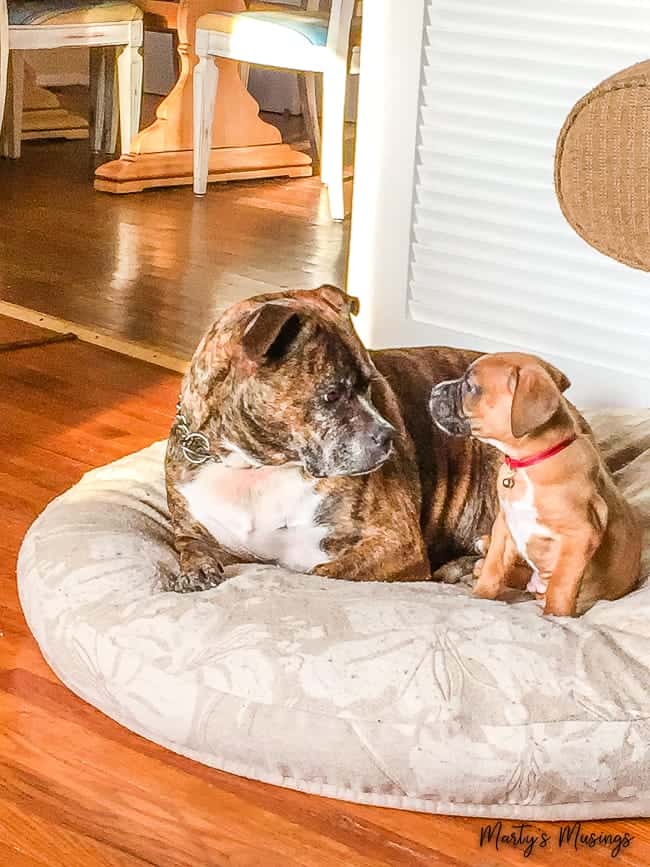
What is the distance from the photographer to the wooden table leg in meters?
6.09

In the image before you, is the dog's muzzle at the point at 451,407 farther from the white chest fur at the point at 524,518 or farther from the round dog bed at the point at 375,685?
the round dog bed at the point at 375,685

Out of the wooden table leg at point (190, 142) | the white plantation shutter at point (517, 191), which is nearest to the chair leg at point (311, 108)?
the wooden table leg at point (190, 142)

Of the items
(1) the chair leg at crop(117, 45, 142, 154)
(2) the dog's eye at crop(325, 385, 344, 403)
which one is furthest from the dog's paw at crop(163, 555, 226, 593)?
(1) the chair leg at crop(117, 45, 142, 154)

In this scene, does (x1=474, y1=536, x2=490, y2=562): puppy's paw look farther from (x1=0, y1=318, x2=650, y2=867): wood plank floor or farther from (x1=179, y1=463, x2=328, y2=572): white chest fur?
(x1=0, y1=318, x2=650, y2=867): wood plank floor

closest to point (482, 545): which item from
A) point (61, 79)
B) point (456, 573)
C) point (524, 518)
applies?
point (456, 573)

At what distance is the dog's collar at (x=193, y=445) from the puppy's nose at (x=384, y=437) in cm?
29

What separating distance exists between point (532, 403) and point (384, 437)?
290mm

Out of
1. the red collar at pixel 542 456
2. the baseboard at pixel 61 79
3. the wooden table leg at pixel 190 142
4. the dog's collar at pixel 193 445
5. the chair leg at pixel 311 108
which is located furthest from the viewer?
the baseboard at pixel 61 79

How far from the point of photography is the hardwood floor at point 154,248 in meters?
4.16

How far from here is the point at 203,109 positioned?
235 inches

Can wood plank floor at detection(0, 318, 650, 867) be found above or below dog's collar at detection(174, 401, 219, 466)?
below

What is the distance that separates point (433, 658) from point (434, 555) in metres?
0.69

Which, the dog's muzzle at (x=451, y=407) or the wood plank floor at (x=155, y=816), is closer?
the wood plank floor at (x=155, y=816)

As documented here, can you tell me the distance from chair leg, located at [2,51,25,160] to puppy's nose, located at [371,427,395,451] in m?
4.89
